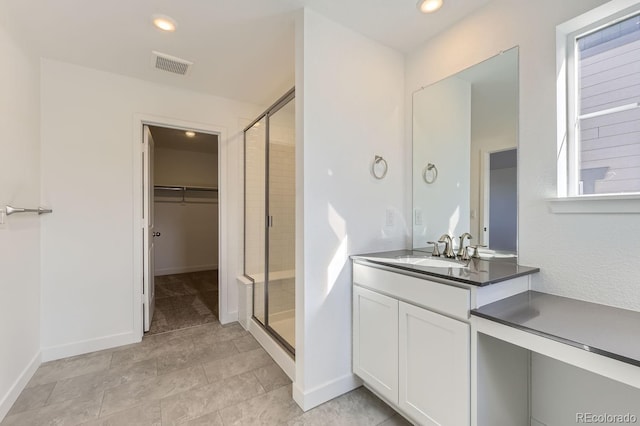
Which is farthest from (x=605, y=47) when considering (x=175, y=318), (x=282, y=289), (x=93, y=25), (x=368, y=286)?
(x=175, y=318)

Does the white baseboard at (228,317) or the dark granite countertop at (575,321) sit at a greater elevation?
the dark granite countertop at (575,321)

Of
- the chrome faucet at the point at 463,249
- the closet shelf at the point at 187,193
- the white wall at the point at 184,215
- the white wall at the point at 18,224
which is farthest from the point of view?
the white wall at the point at 184,215

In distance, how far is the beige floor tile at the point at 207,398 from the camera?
1680 millimetres

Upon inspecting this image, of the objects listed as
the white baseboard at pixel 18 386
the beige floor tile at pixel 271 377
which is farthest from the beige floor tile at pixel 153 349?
the beige floor tile at pixel 271 377

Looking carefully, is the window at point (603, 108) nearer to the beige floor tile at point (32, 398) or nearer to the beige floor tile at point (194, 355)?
the beige floor tile at point (194, 355)

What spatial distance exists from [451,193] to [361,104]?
94 centimetres

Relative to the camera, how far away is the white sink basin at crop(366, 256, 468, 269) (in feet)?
5.28

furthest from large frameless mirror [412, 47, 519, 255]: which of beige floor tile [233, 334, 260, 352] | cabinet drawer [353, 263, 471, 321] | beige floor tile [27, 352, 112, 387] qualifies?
beige floor tile [27, 352, 112, 387]

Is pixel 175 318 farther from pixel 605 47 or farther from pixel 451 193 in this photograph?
pixel 605 47

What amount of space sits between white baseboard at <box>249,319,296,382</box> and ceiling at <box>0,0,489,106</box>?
240 cm

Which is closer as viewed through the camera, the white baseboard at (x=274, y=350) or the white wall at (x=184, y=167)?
the white baseboard at (x=274, y=350)

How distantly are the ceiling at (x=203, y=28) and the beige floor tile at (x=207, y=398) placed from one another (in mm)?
2506

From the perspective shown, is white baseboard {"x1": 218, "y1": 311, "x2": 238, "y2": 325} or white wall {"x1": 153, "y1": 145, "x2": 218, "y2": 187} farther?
white wall {"x1": 153, "y1": 145, "x2": 218, "y2": 187}

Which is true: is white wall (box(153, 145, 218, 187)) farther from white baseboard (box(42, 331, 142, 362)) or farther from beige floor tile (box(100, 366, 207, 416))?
beige floor tile (box(100, 366, 207, 416))
